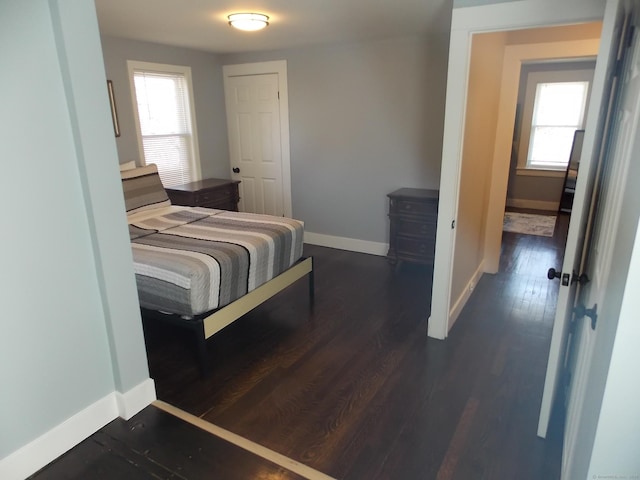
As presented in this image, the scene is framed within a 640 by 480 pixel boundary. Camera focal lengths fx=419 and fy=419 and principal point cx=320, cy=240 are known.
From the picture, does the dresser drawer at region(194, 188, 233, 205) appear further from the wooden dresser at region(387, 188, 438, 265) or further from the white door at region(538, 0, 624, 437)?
the white door at region(538, 0, 624, 437)

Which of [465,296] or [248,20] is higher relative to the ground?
[248,20]

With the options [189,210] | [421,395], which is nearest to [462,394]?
[421,395]

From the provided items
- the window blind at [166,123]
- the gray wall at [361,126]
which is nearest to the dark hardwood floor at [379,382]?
the gray wall at [361,126]

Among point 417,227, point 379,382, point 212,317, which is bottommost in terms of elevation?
point 379,382

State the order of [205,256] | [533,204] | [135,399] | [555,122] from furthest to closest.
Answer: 1. [533,204]
2. [555,122]
3. [205,256]
4. [135,399]

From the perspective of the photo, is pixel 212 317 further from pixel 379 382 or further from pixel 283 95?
pixel 283 95

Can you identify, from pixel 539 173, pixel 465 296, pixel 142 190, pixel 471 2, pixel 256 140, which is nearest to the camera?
pixel 471 2

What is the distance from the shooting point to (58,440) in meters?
1.84

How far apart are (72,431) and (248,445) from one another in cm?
79

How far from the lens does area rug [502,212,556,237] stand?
5.69 metres

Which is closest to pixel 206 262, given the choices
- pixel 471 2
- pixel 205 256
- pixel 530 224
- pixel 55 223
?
pixel 205 256

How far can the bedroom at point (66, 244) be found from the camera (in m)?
1.61

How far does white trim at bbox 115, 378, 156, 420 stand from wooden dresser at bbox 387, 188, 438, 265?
2760 millimetres

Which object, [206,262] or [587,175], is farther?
[206,262]
